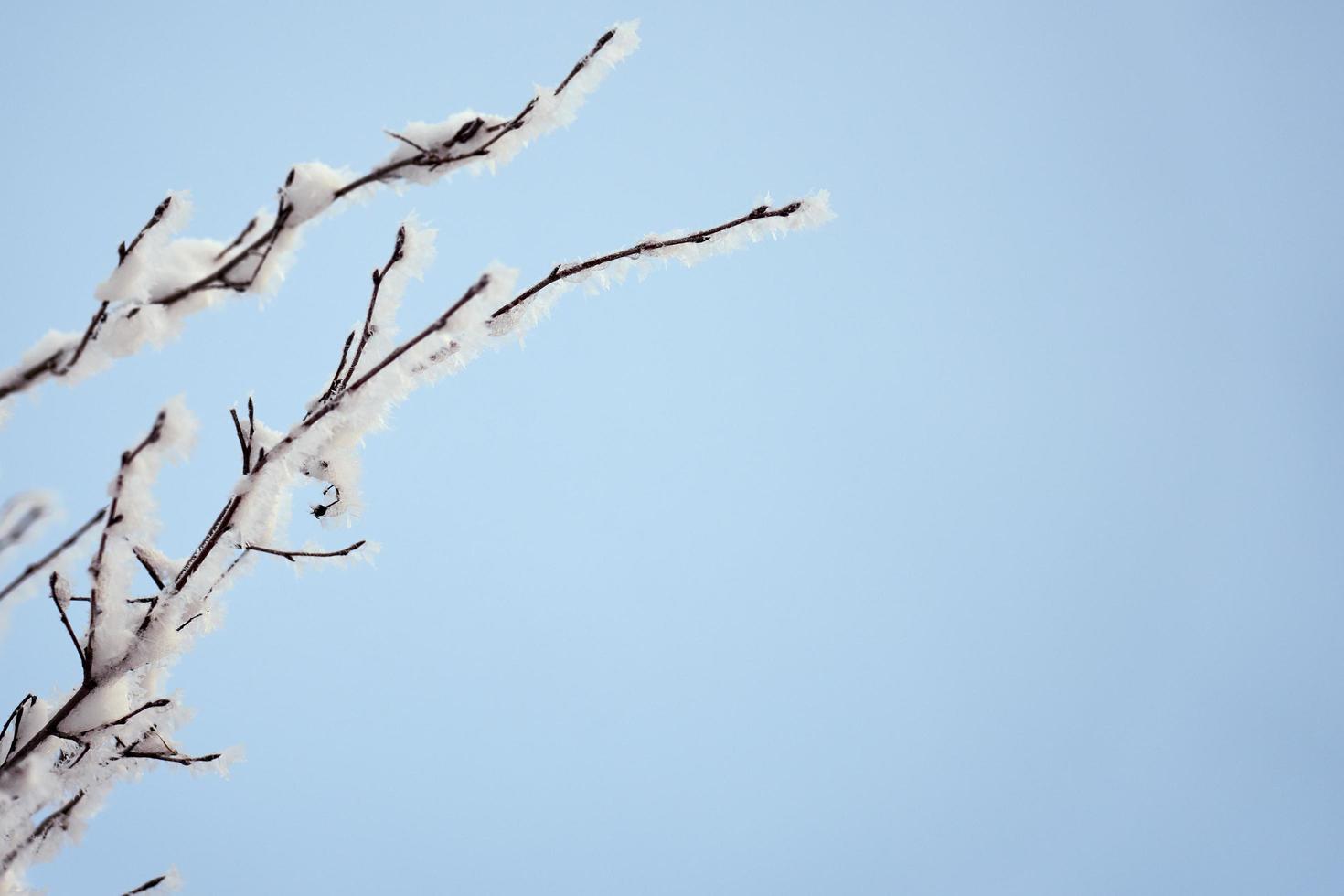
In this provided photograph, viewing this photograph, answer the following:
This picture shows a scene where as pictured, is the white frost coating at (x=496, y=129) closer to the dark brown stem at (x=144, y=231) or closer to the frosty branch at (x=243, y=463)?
the frosty branch at (x=243, y=463)

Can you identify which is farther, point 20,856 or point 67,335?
point 20,856

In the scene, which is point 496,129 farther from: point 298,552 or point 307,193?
point 298,552

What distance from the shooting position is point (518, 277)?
1300mm

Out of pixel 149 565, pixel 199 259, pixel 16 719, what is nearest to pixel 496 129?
pixel 199 259

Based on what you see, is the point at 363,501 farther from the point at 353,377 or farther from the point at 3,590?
the point at 3,590

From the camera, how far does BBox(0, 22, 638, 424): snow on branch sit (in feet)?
3.69

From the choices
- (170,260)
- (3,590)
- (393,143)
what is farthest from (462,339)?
(3,590)

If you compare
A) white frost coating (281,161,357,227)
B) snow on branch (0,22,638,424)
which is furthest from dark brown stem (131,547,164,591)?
white frost coating (281,161,357,227)

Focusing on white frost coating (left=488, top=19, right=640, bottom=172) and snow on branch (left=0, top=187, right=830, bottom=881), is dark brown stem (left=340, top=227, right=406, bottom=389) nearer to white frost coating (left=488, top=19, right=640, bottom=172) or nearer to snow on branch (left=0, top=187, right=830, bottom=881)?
snow on branch (left=0, top=187, right=830, bottom=881)

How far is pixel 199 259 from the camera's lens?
47.4 inches

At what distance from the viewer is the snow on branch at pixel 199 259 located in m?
1.12

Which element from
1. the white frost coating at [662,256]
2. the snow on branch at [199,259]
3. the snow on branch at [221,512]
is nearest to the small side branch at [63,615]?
the snow on branch at [221,512]

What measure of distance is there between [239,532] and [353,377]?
327mm

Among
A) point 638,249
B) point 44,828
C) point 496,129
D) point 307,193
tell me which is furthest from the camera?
point 44,828
